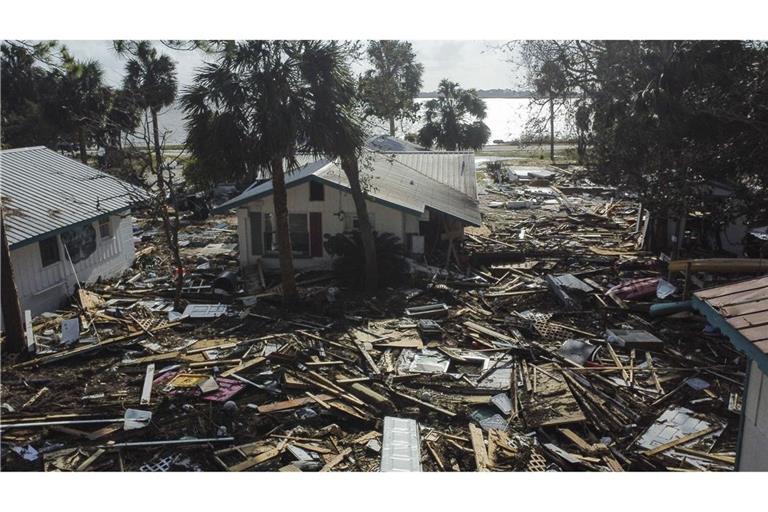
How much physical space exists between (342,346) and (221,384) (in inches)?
124

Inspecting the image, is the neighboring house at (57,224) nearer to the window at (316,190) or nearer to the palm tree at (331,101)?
the window at (316,190)

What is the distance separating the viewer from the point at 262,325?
621 inches

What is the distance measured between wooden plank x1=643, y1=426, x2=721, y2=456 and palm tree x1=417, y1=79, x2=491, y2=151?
1418 inches

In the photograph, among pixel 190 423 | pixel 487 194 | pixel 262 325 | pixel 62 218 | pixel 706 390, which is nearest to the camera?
pixel 190 423

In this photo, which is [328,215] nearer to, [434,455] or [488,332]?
[488,332]

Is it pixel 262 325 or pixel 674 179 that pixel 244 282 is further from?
pixel 674 179

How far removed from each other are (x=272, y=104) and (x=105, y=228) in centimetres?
889

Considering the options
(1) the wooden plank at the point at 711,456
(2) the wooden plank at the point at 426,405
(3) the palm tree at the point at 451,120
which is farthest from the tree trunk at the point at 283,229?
(3) the palm tree at the point at 451,120

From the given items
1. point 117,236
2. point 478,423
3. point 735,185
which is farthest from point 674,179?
point 117,236

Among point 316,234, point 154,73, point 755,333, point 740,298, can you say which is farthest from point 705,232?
point 154,73

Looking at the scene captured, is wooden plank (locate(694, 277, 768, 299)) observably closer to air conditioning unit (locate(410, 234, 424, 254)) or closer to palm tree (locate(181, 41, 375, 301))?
palm tree (locate(181, 41, 375, 301))

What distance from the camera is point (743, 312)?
6.42 metres

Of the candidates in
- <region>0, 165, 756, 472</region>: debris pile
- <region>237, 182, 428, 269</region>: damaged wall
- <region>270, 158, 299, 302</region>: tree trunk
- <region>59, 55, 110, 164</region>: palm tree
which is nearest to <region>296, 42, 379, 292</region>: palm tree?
<region>270, 158, 299, 302</region>: tree trunk

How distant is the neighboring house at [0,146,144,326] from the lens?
16.2 metres
